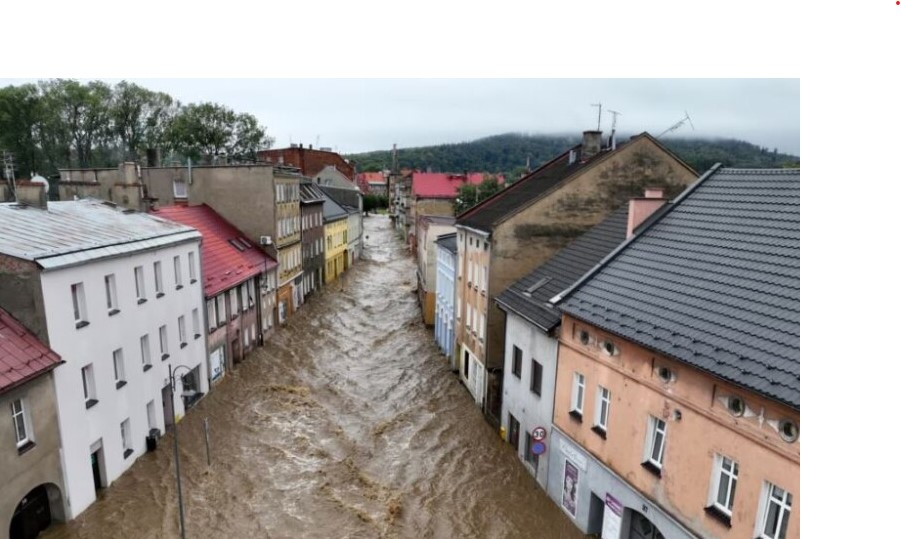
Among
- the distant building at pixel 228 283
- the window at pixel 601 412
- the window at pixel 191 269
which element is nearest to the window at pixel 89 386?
the window at pixel 191 269

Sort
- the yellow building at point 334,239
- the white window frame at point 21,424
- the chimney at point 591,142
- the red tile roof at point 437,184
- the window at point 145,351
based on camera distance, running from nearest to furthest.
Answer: the white window frame at point 21,424 → the window at point 145,351 → the chimney at point 591,142 → the yellow building at point 334,239 → the red tile roof at point 437,184

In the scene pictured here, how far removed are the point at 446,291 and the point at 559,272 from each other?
10.8m

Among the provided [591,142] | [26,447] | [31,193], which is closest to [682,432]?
[26,447]

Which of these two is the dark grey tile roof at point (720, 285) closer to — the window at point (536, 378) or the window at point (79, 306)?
the window at point (536, 378)

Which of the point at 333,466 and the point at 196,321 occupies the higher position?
the point at 196,321

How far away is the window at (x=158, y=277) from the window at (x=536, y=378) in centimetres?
1232

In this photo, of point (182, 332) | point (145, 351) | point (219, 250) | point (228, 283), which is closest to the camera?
point (145, 351)

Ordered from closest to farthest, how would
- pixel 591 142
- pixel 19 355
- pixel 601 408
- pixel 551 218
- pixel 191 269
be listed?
pixel 19 355 < pixel 601 408 < pixel 551 218 < pixel 191 269 < pixel 591 142

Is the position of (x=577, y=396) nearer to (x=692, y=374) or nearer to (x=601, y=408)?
(x=601, y=408)

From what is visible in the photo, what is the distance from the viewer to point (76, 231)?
15477mm

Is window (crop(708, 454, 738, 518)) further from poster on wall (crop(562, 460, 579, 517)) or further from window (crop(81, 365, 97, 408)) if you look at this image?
window (crop(81, 365, 97, 408))

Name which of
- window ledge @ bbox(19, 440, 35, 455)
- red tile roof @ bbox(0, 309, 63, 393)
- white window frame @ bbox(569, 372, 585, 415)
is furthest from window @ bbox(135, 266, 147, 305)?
white window frame @ bbox(569, 372, 585, 415)

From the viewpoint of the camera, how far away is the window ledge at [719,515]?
944 centimetres

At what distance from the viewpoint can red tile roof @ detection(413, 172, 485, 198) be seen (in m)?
75.6
